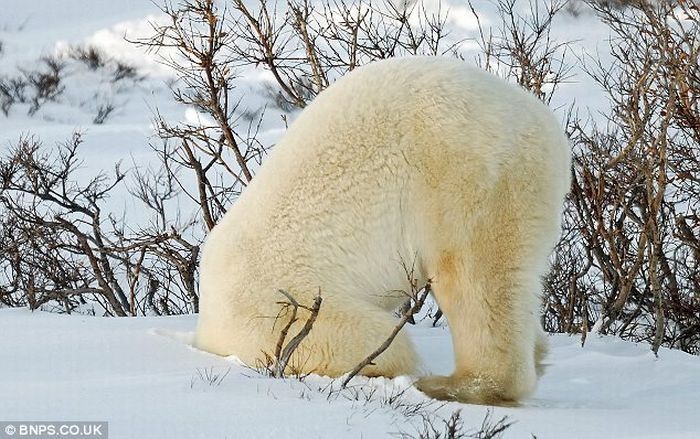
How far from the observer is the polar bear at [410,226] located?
377cm

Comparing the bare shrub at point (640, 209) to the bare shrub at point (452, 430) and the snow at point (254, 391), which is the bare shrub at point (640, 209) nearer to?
the snow at point (254, 391)

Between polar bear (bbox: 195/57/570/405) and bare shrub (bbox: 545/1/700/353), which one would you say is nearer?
polar bear (bbox: 195/57/570/405)

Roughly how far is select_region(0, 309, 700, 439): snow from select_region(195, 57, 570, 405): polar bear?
0.20 meters

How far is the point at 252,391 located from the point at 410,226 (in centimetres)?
112

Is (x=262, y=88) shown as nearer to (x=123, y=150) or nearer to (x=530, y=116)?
(x=123, y=150)

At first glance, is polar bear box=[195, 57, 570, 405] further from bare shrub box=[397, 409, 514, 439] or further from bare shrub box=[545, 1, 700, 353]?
bare shrub box=[545, 1, 700, 353]

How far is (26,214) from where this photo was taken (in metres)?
9.49

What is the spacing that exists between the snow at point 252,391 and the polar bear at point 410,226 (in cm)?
20

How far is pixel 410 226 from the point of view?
3904 mm

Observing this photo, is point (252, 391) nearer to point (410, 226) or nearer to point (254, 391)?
point (254, 391)

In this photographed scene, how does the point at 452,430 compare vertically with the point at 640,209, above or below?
below

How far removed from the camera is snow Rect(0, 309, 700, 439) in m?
2.66

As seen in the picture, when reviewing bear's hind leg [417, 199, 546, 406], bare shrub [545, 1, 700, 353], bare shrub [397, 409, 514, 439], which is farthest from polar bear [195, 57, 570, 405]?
bare shrub [545, 1, 700, 353]

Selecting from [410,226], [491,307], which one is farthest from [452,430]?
[410,226]
